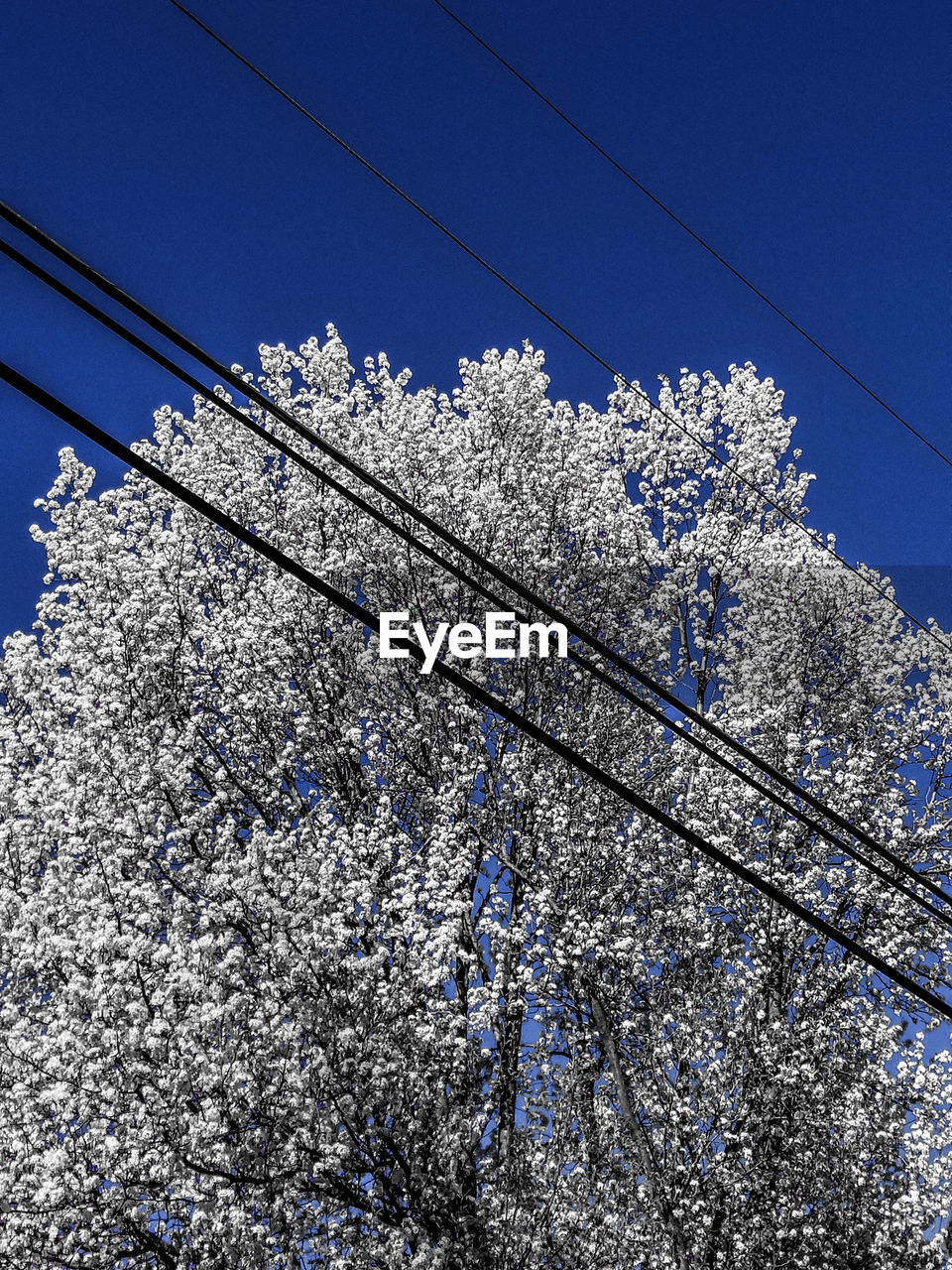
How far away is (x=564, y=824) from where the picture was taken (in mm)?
14898

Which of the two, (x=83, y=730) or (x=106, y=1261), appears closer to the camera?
(x=106, y=1261)

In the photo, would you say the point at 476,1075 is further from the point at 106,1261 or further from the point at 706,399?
the point at 706,399

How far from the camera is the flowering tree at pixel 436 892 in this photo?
1081 centimetres

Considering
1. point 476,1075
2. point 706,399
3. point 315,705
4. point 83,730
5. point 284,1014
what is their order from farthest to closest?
point 706,399 < point 315,705 < point 83,730 < point 476,1075 < point 284,1014

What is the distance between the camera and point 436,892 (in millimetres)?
13586

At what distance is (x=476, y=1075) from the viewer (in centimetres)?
1260

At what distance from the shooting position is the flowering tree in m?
10.8

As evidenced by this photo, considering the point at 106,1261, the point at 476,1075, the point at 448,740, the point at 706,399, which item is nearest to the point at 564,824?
the point at 448,740

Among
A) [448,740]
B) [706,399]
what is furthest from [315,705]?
[706,399]

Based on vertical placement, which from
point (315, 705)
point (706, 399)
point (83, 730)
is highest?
point (706, 399)

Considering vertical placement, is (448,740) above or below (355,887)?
above

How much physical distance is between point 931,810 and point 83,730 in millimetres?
14514

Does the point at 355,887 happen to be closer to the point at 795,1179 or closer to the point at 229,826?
the point at 229,826

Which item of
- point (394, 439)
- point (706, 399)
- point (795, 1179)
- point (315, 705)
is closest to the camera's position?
point (795, 1179)
